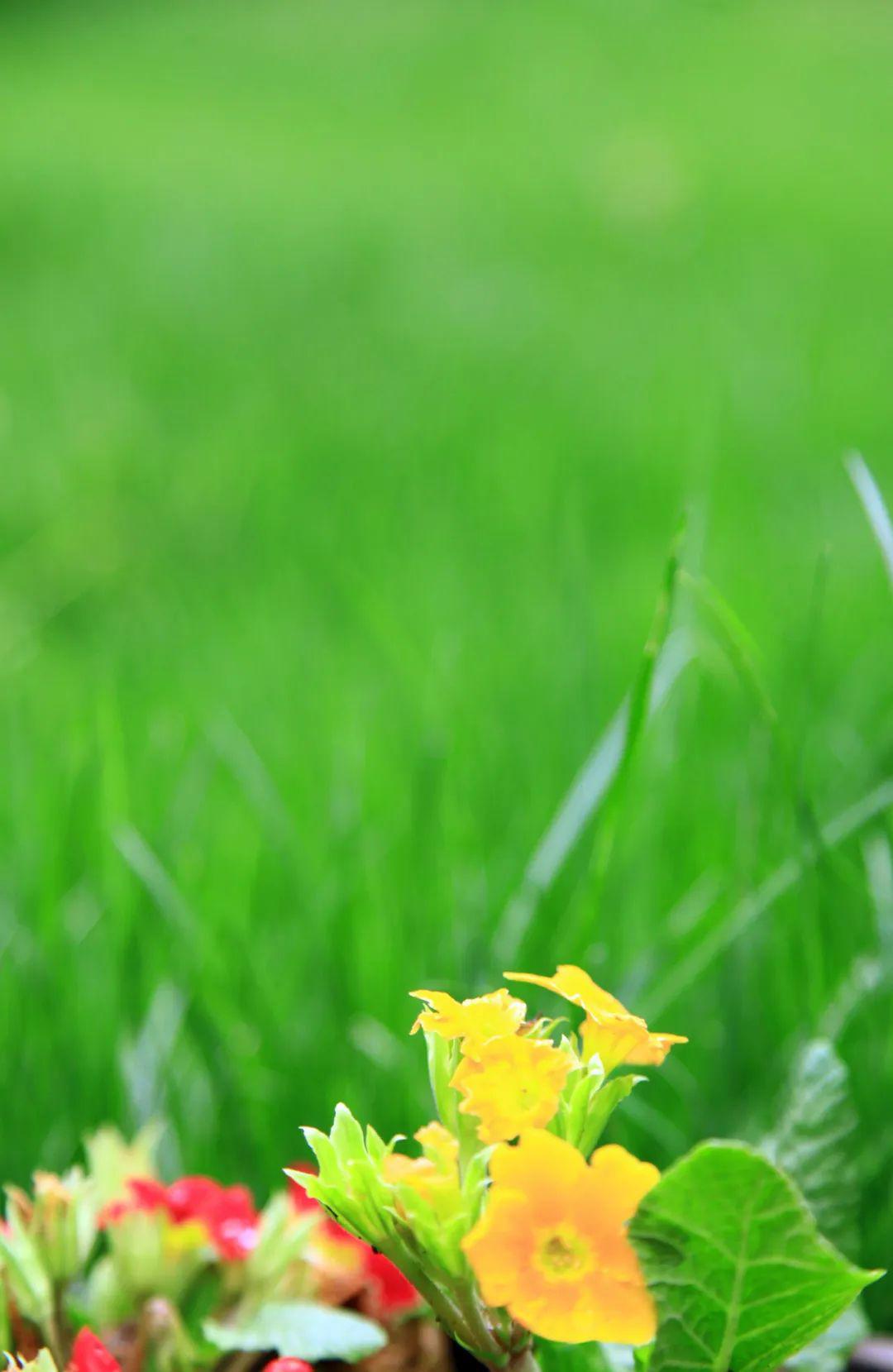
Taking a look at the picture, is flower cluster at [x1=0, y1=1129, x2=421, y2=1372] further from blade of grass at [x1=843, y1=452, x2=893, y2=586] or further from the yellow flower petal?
blade of grass at [x1=843, y1=452, x2=893, y2=586]

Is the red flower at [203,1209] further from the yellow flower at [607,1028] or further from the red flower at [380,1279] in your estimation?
the yellow flower at [607,1028]

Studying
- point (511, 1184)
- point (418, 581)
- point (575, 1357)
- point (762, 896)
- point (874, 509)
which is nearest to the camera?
point (511, 1184)

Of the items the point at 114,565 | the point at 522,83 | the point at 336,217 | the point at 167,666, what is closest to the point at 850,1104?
the point at 167,666

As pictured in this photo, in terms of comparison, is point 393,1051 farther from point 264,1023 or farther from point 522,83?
point 522,83

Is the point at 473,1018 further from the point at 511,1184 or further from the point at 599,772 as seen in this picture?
the point at 599,772

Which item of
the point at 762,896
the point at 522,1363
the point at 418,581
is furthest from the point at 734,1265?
the point at 418,581

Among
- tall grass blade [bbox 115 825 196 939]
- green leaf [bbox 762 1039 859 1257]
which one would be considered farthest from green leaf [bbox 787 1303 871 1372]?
tall grass blade [bbox 115 825 196 939]
